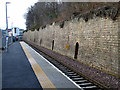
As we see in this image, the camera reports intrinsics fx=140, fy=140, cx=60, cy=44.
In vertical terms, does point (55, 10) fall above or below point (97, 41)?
above

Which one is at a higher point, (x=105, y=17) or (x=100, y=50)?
(x=105, y=17)

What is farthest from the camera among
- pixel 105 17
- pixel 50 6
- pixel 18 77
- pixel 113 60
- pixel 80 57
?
pixel 50 6

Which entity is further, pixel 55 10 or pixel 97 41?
pixel 55 10

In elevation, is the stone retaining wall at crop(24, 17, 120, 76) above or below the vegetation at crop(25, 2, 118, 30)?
below

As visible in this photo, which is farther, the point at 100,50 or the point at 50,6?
the point at 50,6

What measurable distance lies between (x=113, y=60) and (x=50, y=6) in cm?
3806

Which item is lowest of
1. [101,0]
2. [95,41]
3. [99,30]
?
[95,41]

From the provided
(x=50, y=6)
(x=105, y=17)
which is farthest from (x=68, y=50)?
(x=50, y=6)

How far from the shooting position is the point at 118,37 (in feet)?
23.1

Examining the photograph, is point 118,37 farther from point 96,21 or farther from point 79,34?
point 79,34

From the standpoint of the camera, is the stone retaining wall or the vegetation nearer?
the stone retaining wall

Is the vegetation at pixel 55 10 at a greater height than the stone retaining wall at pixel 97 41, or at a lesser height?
greater

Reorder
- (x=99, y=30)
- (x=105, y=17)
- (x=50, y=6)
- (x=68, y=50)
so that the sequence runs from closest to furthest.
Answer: (x=105, y=17)
(x=99, y=30)
(x=68, y=50)
(x=50, y=6)

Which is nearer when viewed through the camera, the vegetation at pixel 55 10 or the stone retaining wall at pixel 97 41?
the stone retaining wall at pixel 97 41
